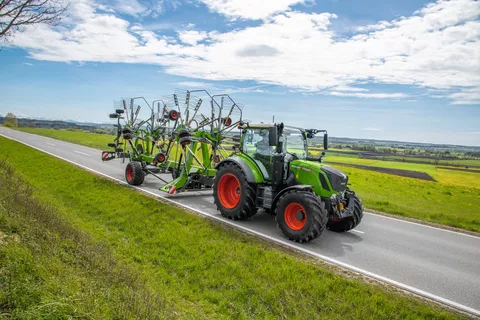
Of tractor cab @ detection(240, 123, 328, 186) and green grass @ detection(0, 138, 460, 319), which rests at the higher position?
tractor cab @ detection(240, 123, 328, 186)

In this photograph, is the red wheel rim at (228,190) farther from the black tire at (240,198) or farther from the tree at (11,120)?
the tree at (11,120)

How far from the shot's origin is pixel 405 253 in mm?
7066

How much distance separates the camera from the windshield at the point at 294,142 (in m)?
8.59

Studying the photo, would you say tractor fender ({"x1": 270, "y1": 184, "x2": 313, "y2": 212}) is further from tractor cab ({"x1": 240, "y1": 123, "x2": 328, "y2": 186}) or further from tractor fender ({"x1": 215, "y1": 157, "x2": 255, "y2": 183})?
tractor fender ({"x1": 215, "y1": 157, "x2": 255, "y2": 183})

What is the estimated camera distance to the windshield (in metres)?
8.59

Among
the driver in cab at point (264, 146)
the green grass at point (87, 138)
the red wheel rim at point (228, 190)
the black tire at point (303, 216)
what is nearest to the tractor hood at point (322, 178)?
the black tire at point (303, 216)

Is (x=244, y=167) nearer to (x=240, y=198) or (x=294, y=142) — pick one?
(x=240, y=198)

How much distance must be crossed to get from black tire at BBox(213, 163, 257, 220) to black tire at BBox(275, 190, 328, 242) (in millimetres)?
1110

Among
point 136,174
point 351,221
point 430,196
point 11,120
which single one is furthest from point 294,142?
point 11,120

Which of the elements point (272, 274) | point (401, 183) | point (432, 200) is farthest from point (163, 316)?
point (401, 183)

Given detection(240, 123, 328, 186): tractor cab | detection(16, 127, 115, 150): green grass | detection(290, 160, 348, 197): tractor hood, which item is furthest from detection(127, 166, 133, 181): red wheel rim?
detection(16, 127, 115, 150): green grass

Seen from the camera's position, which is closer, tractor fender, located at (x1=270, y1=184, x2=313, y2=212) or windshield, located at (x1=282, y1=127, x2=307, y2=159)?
tractor fender, located at (x1=270, y1=184, x2=313, y2=212)

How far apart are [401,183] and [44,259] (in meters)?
18.2

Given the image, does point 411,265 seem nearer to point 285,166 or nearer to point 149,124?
point 285,166
